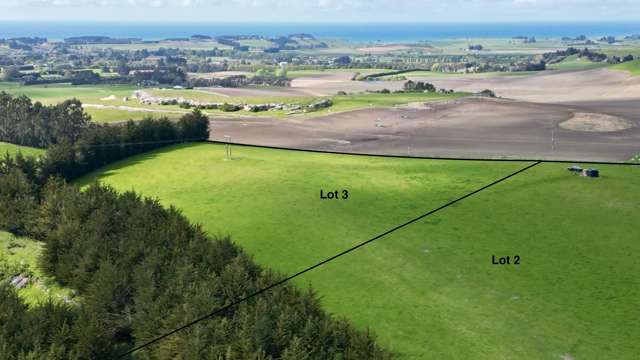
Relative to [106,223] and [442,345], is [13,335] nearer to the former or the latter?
[106,223]

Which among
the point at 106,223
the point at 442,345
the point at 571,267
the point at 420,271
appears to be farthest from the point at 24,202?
the point at 571,267

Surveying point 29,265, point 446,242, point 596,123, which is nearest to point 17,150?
point 29,265

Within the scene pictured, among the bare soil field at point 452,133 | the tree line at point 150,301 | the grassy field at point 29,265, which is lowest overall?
the grassy field at point 29,265

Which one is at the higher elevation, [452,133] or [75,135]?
[75,135]

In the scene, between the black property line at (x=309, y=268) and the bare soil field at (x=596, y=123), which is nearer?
the black property line at (x=309, y=268)

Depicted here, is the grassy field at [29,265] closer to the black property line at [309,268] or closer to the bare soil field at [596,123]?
the black property line at [309,268]

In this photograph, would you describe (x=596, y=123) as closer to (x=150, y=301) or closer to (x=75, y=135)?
(x=150, y=301)

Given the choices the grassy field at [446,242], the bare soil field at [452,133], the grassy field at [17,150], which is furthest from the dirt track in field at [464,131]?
the grassy field at [17,150]
